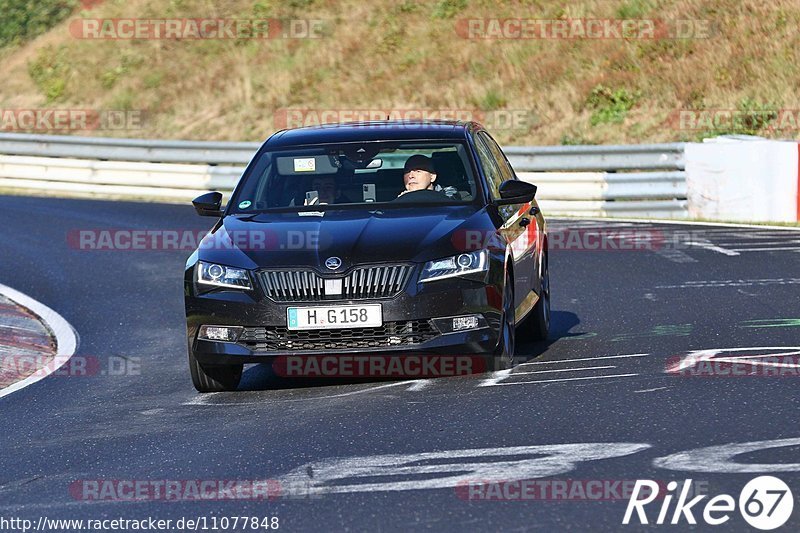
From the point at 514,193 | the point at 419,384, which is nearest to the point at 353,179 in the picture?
the point at 514,193

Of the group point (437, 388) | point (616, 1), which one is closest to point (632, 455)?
point (437, 388)

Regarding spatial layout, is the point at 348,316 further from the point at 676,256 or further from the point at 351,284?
the point at 676,256

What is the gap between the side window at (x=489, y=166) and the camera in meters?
10.1

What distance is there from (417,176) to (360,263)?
1.40 m

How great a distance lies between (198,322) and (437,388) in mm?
1522

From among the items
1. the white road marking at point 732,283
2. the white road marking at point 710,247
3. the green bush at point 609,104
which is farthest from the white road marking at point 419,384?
the green bush at point 609,104

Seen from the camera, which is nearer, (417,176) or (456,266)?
(456,266)

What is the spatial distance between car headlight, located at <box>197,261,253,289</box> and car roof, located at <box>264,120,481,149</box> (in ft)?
5.28

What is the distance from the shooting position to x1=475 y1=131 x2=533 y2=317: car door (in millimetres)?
9656

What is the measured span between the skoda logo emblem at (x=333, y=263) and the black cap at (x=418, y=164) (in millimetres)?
1426

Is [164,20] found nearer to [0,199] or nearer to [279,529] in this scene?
[0,199]

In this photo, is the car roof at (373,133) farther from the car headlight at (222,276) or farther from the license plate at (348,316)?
A: the license plate at (348,316)

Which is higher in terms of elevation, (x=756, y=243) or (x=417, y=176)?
(x=417, y=176)

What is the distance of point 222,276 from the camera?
8.93m
